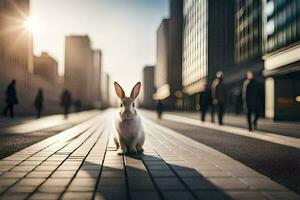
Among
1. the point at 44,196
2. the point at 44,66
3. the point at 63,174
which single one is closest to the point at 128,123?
the point at 63,174

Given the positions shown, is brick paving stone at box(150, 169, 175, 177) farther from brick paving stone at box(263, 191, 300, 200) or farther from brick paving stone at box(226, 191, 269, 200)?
brick paving stone at box(263, 191, 300, 200)

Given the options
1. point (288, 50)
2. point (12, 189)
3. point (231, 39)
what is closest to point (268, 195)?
point (12, 189)

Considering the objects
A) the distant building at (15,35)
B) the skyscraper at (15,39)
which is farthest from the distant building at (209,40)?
the distant building at (15,35)

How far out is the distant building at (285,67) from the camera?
87.9 feet

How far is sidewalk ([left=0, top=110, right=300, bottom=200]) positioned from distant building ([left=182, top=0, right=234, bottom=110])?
171 ft

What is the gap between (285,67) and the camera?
25984 mm

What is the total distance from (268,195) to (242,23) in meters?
49.8

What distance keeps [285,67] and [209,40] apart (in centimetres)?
4448

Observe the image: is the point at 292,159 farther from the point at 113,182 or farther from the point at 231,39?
the point at 231,39

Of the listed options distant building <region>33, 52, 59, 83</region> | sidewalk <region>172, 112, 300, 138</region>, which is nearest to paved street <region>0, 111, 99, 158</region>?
sidewalk <region>172, 112, 300, 138</region>

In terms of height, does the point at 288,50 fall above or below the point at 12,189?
above

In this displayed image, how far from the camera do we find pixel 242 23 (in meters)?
51.8

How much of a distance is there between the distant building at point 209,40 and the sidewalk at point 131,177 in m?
52.2

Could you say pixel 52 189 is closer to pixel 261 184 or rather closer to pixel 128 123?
pixel 261 184
